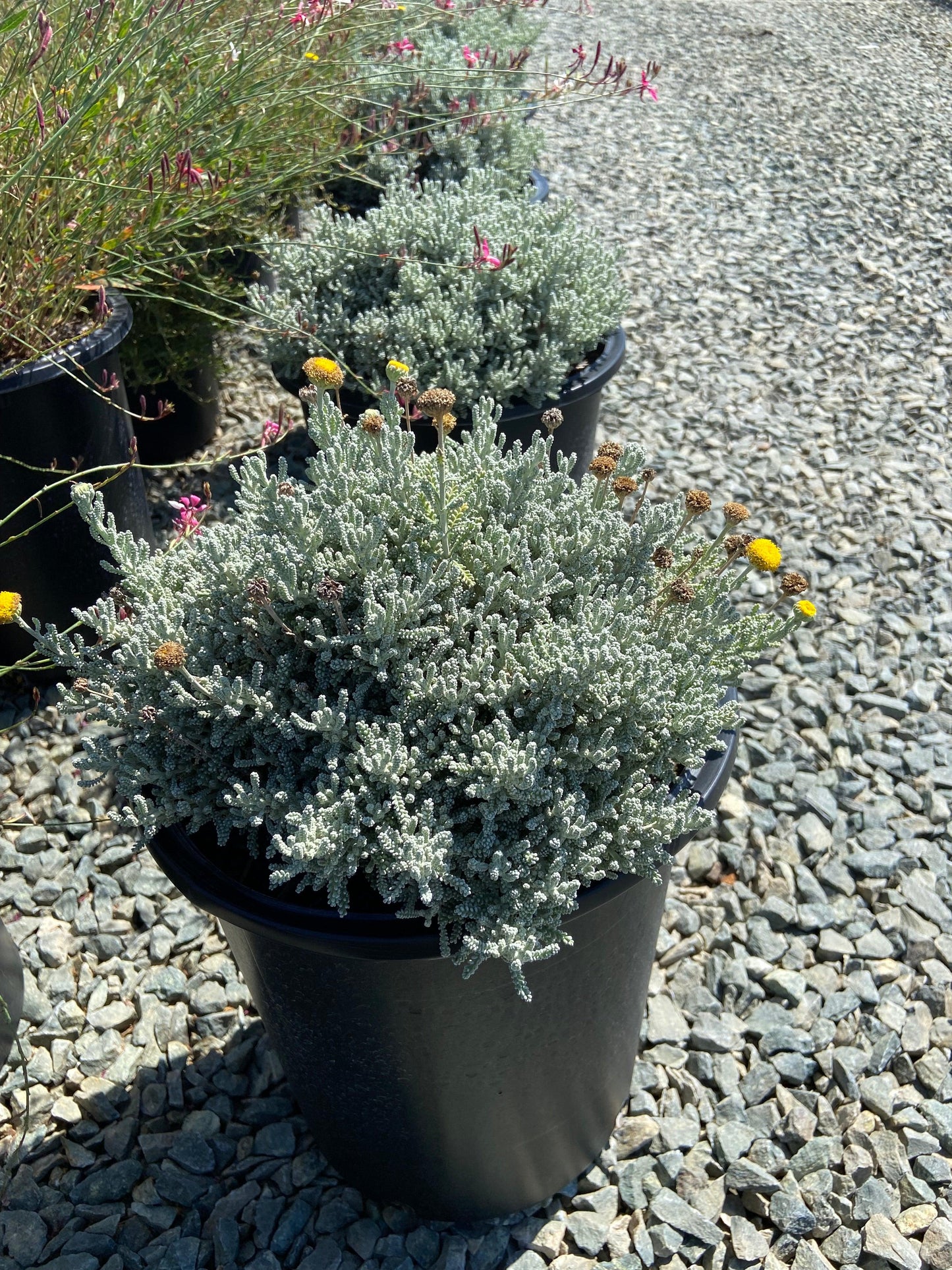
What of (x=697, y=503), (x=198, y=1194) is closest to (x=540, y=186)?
(x=697, y=503)

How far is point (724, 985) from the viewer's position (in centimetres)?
221

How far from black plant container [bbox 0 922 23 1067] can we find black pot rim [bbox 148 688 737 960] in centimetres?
63

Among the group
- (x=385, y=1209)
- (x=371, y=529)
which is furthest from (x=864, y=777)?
(x=371, y=529)

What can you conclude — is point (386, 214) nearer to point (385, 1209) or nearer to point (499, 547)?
point (499, 547)

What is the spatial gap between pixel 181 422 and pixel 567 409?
153cm

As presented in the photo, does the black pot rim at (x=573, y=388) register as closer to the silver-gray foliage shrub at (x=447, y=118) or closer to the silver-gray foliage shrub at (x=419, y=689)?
the silver-gray foliage shrub at (x=447, y=118)

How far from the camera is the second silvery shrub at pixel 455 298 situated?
270 cm

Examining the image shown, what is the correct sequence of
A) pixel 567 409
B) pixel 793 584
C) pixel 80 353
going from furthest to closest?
pixel 567 409 < pixel 80 353 < pixel 793 584

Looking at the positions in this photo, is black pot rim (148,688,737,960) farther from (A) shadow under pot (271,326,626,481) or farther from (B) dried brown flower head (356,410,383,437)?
(A) shadow under pot (271,326,626,481)

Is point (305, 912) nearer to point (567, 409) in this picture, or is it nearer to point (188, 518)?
point (188, 518)

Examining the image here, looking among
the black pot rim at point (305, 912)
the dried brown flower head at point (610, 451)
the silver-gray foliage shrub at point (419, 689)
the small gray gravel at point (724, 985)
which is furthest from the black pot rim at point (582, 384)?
the black pot rim at point (305, 912)

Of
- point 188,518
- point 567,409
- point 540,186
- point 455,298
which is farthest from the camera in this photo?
point 540,186

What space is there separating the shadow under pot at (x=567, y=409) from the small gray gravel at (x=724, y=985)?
0.69 meters

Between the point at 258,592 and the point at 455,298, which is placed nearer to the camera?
the point at 258,592
